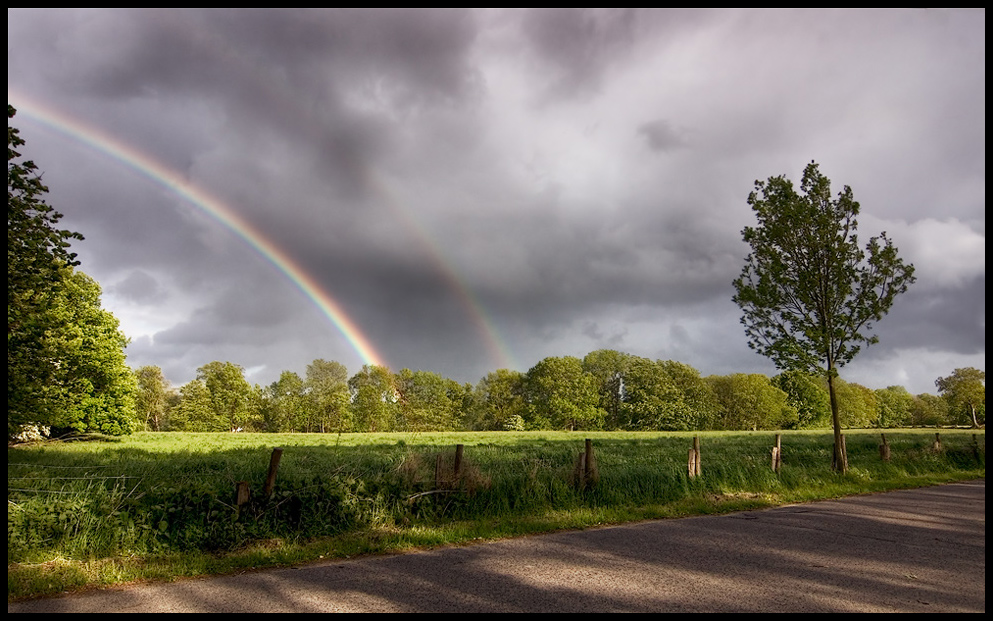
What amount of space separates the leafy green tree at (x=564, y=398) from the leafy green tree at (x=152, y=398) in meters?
64.1

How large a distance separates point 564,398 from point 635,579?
92763 millimetres

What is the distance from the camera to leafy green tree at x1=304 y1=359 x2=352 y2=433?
94.2m

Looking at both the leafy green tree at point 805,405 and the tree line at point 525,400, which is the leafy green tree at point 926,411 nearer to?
the tree line at point 525,400

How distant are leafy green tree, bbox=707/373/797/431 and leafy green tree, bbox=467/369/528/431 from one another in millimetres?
38551

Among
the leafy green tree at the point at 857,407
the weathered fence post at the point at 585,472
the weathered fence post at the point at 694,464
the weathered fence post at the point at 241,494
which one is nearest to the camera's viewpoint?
the weathered fence post at the point at 241,494

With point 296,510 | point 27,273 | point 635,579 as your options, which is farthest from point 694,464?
point 27,273

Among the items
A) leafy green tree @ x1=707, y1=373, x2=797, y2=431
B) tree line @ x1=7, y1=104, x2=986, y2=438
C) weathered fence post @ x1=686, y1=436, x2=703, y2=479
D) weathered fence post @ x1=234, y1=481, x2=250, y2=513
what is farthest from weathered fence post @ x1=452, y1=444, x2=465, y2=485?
leafy green tree @ x1=707, y1=373, x2=797, y2=431

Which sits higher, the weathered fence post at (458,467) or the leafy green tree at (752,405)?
the leafy green tree at (752,405)

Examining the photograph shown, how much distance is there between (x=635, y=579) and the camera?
630 centimetres

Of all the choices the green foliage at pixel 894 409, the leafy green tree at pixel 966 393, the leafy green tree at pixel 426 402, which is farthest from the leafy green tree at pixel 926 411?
the leafy green tree at pixel 426 402

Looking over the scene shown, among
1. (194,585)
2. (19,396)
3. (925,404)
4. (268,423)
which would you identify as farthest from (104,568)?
(925,404)

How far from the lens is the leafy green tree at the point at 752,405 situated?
103 meters

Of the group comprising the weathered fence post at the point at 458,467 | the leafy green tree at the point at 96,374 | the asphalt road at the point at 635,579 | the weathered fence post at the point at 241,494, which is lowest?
the asphalt road at the point at 635,579

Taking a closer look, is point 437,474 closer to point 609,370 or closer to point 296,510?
point 296,510
